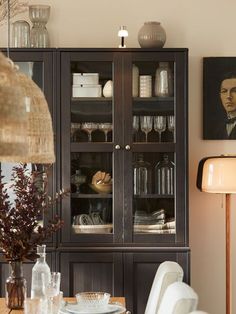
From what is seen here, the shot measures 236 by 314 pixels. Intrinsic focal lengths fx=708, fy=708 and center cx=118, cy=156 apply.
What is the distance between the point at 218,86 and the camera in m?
4.70

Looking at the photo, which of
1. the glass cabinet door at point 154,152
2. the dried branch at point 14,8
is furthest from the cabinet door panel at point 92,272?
the dried branch at point 14,8

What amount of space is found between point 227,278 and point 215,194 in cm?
60

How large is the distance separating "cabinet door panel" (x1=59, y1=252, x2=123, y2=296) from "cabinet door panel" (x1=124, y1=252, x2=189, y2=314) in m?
0.05

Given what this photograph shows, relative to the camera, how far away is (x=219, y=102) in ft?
15.4

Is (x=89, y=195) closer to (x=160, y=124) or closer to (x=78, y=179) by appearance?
(x=78, y=179)

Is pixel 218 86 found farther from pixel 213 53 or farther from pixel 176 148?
pixel 176 148

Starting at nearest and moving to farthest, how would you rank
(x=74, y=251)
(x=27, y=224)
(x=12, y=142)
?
(x=12, y=142) → (x=27, y=224) → (x=74, y=251)

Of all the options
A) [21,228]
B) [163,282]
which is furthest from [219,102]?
[21,228]

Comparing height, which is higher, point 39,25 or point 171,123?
point 39,25

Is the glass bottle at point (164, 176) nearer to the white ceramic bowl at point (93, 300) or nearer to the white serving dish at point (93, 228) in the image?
the white serving dish at point (93, 228)

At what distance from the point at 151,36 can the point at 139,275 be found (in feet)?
4.90

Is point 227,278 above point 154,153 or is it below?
below

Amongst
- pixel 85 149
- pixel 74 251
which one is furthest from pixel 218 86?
pixel 74 251

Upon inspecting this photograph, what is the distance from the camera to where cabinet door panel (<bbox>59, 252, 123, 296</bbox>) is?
430cm
